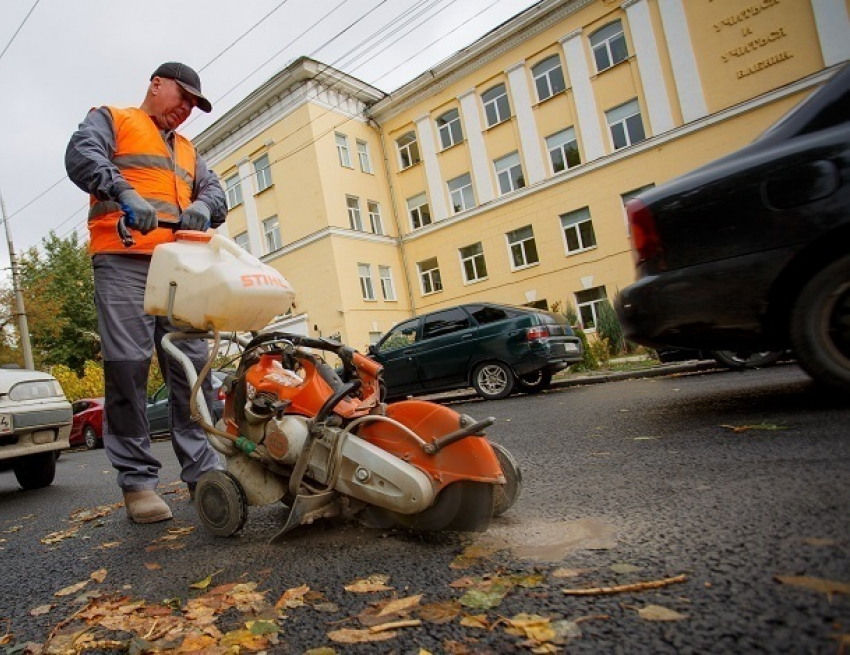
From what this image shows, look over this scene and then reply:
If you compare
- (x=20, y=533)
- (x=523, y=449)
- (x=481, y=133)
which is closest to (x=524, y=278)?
(x=481, y=133)

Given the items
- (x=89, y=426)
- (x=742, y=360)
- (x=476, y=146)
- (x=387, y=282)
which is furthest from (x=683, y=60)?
(x=89, y=426)

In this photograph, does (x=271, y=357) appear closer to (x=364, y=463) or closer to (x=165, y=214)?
(x=364, y=463)

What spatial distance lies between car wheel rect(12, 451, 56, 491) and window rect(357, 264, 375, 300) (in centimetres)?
1769

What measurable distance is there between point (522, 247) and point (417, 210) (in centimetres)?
563

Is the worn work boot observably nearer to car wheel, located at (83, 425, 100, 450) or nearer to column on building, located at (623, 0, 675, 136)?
car wheel, located at (83, 425, 100, 450)

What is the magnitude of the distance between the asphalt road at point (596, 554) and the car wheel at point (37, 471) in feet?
6.24

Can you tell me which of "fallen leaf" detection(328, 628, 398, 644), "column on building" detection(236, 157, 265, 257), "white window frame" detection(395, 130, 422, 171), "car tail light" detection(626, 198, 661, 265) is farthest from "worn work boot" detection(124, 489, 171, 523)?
"column on building" detection(236, 157, 265, 257)

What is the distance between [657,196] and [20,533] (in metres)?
4.17

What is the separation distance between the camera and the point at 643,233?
3162 mm

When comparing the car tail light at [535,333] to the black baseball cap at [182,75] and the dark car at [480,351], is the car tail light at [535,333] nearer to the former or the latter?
the dark car at [480,351]

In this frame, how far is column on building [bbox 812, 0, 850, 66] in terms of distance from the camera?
588 inches

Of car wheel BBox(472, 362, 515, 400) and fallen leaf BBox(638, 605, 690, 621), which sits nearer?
fallen leaf BBox(638, 605, 690, 621)

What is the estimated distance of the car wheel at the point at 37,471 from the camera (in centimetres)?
503

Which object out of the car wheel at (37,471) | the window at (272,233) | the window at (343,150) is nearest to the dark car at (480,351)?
the car wheel at (37,471)
